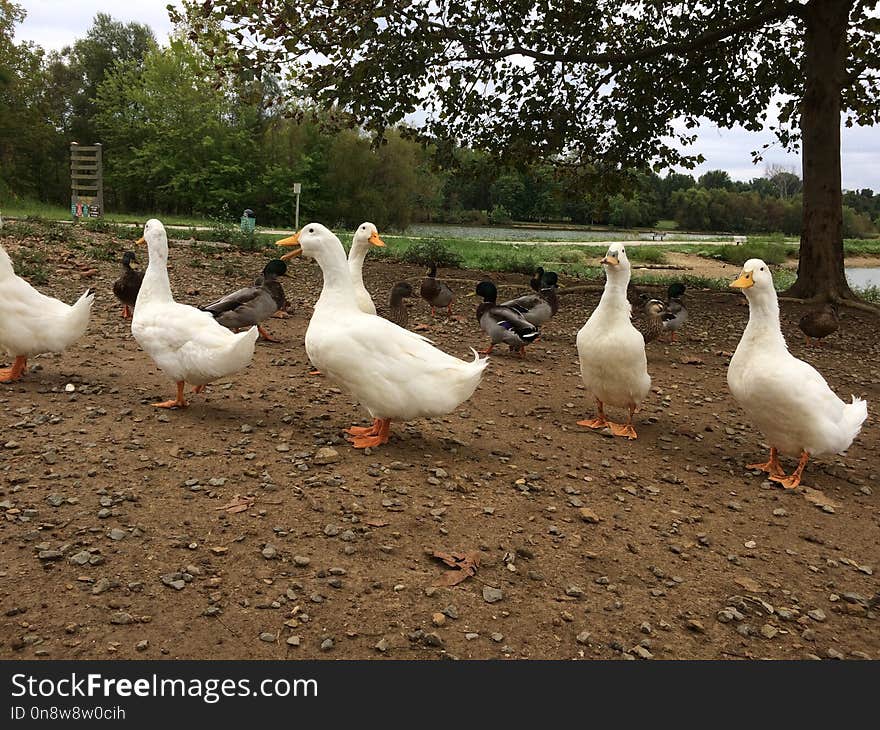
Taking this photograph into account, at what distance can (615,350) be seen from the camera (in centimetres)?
561

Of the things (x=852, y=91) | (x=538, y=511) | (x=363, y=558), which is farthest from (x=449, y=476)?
(x=852, y=91)

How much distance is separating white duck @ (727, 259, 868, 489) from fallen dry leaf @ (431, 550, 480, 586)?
253cm

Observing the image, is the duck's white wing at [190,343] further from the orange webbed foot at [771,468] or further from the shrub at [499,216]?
the shrub at [499,216]

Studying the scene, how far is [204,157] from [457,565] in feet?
104

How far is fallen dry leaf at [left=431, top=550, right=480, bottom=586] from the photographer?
134 inches

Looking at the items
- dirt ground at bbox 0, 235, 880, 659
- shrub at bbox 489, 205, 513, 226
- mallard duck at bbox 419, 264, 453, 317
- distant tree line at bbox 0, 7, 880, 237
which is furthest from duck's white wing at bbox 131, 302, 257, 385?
shrub at bbox 489, 205, 513, 226

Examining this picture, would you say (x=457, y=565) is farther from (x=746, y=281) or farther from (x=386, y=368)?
(x=746, y=281)

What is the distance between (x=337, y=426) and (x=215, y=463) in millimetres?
1141

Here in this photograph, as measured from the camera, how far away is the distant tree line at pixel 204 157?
100ft

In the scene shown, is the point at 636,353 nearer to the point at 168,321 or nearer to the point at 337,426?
the point at 337,426

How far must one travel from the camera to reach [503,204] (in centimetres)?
3659

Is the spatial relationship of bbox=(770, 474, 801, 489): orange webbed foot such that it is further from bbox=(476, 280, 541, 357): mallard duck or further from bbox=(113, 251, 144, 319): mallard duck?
bbox=(113, 251, 144, 319): mallard duck

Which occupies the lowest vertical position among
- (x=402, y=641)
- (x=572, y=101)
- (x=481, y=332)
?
(x=402, y=641)

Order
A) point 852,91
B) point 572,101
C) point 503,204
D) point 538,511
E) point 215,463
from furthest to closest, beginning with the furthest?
1. point 503,204
2. point 852,91
3. point 572,101
4. point 215,463
5. point 538,511
